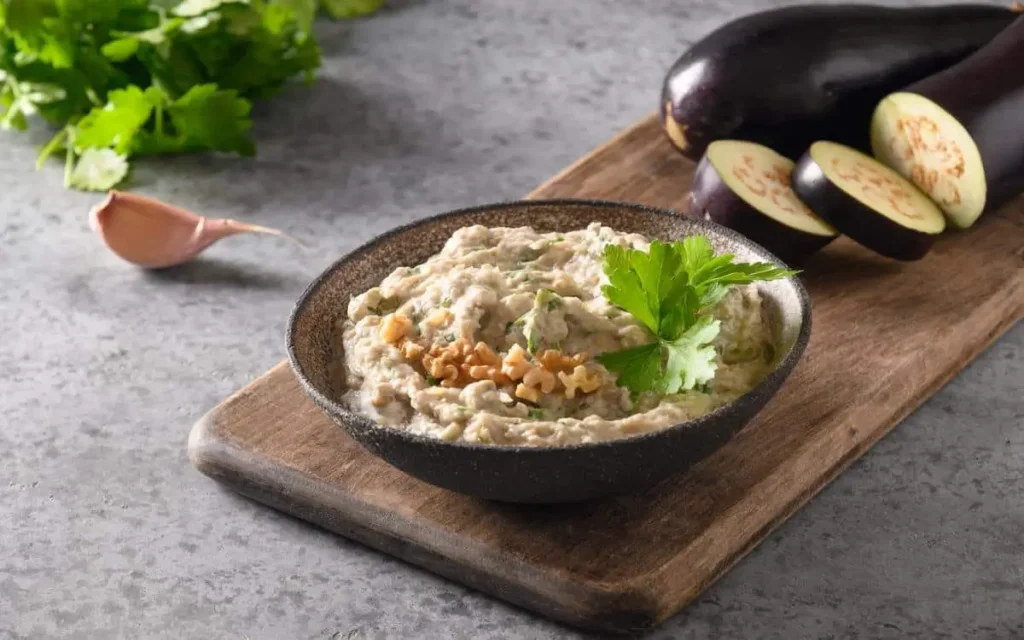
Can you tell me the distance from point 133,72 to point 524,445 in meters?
2.54

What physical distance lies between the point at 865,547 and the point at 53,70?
9.39ft

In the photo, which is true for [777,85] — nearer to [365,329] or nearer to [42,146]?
[365,329]

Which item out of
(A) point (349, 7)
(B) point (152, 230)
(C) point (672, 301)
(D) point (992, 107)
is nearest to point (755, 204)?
(D) point (992, 107)

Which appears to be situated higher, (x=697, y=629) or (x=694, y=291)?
(x=694, y=291)

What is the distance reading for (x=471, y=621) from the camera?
2.67 metres

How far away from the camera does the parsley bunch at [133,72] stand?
4.26 m

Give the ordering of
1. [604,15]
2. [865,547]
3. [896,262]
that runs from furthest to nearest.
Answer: [604,15] → [896,262] → [865,547]

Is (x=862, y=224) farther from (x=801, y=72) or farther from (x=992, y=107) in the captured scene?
(x=801, y=72)

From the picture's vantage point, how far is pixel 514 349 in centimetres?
269

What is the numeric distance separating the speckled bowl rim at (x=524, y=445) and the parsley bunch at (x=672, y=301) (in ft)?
0.35

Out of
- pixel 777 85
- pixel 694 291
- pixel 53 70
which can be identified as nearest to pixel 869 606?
pixel 694 291

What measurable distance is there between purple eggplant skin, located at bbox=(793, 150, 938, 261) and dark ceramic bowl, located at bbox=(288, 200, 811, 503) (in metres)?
0.56

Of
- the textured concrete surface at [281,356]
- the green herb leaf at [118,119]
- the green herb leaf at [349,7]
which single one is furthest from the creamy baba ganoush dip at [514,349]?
the green herb leaf at [349,7]

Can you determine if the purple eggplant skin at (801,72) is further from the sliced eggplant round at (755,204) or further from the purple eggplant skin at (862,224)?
the purple eggplant skin at (862,224)
